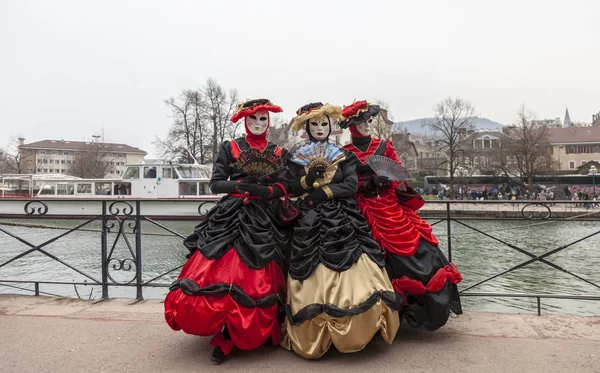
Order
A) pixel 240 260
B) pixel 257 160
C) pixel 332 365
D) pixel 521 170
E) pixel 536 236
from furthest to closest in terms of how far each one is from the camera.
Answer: pixel 521 170
pixel 536 236
pixel 257 160
pixel 240 260
pixel 332 365

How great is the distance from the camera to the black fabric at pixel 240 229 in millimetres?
2691

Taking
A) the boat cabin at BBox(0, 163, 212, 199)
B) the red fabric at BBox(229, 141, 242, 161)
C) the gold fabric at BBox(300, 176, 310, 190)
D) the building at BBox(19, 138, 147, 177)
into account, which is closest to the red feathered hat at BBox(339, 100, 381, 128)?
the gold fabric at BBox(300, 176, 310, 190)

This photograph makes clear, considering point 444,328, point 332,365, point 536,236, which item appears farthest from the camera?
point 536,236

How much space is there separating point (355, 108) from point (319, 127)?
404 mm

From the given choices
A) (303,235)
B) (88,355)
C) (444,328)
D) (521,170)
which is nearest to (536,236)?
(444,328)

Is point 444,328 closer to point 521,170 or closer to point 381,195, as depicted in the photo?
point 381,195

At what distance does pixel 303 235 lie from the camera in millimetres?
2811

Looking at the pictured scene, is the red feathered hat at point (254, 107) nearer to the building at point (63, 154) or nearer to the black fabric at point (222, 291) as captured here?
the black fabric at point (222, 291)

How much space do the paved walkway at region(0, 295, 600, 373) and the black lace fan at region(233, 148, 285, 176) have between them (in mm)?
1275

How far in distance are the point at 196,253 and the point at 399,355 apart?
155 cm

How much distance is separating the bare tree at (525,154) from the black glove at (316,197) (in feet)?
124

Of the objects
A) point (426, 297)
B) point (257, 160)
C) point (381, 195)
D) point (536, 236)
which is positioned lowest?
point (536, 236)

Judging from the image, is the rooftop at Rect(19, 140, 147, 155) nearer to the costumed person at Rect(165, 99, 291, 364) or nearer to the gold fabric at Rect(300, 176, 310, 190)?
the costumed person at Rect(165, 99, 291, 364)

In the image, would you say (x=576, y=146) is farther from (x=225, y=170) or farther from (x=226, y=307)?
(x=226, y=307)
